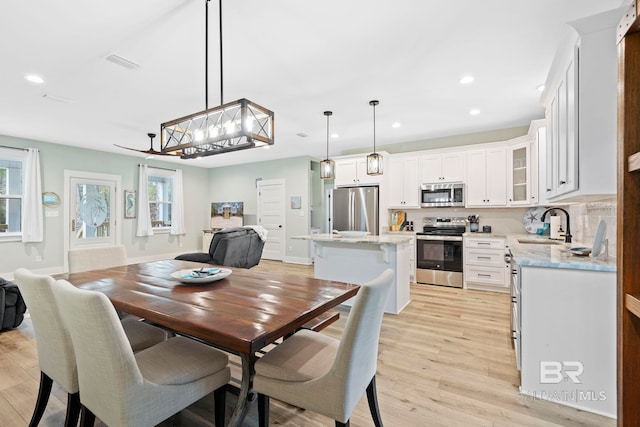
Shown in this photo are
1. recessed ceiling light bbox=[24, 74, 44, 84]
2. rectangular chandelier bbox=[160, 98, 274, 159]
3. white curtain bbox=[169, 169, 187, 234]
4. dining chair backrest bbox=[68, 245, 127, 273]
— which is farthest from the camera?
white curtain bbox=[169, 169, 187, 234]

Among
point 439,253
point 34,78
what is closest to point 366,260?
point 439,253

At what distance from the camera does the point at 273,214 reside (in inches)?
301

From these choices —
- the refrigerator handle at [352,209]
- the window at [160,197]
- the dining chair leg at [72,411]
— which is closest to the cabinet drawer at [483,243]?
the refrigerator handle at [352,209]

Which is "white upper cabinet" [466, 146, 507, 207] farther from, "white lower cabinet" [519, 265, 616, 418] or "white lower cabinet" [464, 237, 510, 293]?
"white lower cabinet" [519, 265, 616, 418]

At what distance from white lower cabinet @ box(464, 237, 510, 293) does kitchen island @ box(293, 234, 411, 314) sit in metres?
1.40

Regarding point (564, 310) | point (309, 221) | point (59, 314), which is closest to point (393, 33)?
point (564, 310)

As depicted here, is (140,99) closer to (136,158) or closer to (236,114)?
(236,114)

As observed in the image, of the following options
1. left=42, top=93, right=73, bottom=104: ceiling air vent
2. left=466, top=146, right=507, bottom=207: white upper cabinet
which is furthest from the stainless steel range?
left=42, top=93, right=73, bottom=104: ceiling air vent

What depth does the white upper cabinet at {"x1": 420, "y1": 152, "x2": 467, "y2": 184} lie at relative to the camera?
4.94 m

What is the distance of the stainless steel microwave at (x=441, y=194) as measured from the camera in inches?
196

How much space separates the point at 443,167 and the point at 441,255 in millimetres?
1510

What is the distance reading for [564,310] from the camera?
1846mm

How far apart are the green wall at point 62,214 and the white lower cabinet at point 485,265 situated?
277 inches

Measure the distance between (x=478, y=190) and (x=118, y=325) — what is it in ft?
16.6
